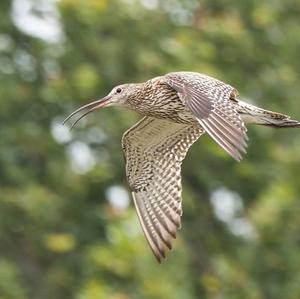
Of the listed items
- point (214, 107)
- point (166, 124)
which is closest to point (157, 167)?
point (166, 124)

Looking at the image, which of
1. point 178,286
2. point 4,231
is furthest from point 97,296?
point 4,231

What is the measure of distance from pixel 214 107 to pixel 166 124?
5.16 ft

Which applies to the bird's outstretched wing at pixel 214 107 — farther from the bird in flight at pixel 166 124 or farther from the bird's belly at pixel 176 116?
the bird's belly at pixel 176 116

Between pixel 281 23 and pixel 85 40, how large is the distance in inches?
110

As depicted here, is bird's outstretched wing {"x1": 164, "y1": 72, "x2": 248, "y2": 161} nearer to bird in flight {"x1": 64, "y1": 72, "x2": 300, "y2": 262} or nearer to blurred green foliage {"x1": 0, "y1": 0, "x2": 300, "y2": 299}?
bird in flight {"x1": 64, "y1": 72, "x2": 300, "y2": 262}

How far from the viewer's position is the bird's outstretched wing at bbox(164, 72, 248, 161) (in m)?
11.5

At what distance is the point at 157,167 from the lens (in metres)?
13.9

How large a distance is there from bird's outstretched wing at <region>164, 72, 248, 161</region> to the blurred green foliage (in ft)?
16.6

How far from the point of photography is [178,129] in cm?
1378

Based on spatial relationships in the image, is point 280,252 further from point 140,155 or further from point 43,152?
point 140,155

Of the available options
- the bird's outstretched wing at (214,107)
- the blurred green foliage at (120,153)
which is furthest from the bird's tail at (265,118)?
the blurred green foliage at (120,153)

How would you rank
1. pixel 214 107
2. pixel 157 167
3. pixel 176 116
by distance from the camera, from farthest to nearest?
1. pixel 157 167
2. pixel 176 116
3. pixel 214 107

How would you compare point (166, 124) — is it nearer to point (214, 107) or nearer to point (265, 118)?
point (265, 118)

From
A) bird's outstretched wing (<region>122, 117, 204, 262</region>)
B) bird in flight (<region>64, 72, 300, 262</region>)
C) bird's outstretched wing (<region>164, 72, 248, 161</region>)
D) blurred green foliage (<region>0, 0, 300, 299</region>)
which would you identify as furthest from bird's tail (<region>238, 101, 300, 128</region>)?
blurred green foliage (<region>0, 0, 300, 299</region>)
